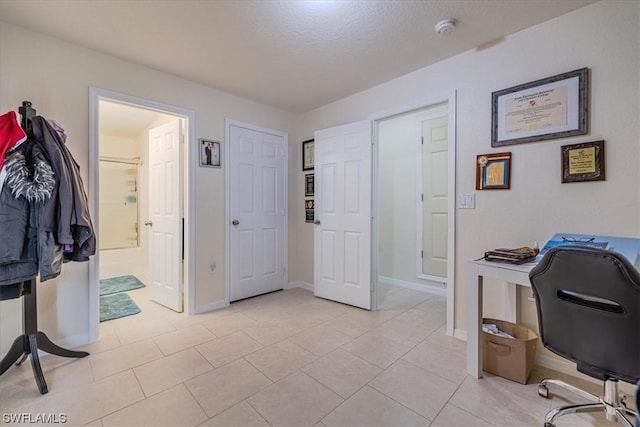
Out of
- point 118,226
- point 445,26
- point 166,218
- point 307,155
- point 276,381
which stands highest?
point 445,26

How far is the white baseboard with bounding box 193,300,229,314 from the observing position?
294 cm

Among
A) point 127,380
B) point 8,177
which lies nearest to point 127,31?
point 8,177

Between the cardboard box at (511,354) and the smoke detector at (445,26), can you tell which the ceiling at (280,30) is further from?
the cardboard box at (511,354)

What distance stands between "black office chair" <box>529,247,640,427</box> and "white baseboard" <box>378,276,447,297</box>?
6.91 ft

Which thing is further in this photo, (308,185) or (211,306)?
(308,185)

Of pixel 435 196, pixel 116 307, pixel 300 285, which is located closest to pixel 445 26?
pixel 435 196

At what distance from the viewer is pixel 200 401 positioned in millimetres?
1587

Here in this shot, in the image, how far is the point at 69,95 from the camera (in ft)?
7.16

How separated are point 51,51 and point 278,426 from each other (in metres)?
2.99

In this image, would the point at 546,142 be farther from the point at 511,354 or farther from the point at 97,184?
the point at 97,184

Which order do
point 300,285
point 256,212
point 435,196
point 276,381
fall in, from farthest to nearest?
point 300,285, point 435,196, point 256,212, point 276,381

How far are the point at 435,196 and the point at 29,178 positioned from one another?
3.75m

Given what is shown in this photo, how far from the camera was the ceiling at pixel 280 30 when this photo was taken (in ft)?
5.80

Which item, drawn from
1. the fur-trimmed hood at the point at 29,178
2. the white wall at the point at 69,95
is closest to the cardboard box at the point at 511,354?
the white wall at the point at 69,95
